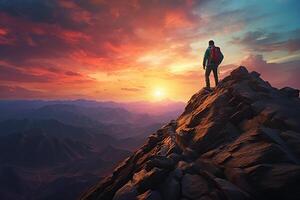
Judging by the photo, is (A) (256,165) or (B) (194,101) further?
(B) (194,101)

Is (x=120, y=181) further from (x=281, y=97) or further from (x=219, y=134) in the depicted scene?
(x=281, y=97)

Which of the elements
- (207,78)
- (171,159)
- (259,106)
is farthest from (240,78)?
(171,159)

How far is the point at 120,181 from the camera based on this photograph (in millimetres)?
25000

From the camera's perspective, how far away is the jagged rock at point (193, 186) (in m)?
17.0

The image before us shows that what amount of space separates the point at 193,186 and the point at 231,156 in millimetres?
3549

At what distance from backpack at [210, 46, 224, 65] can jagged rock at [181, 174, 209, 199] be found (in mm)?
16749

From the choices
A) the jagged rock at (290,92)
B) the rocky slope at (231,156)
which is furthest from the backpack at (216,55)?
the jagged rock at (290,92)

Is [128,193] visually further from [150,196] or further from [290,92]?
[290,92]

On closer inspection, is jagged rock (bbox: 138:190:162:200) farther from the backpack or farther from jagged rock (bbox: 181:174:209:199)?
the backpack

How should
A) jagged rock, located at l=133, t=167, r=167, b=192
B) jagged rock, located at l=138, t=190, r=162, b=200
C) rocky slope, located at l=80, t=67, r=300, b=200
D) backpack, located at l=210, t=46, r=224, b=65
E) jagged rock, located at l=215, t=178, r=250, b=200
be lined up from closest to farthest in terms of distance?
jagged rock, located at l=215, t=178, r=250, b=200 → rocky slope, located at l=80, t=67, r=300, b=200 → jagged rock, located at l=138, t=190, r=162, b=200 → jagged rock, located at l=133, t=167, r=167, b=192 → backpack, located at l=210, t=46, r=224, b=65

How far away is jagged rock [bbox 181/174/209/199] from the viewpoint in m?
17.0

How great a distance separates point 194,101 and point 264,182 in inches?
752

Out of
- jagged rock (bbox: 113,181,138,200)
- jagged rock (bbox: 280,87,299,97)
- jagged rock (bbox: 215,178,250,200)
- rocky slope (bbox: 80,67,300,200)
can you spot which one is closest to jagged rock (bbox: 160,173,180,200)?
rocky slope (bbox: 80,67,300,200)

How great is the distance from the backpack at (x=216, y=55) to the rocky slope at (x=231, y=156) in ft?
14.6
